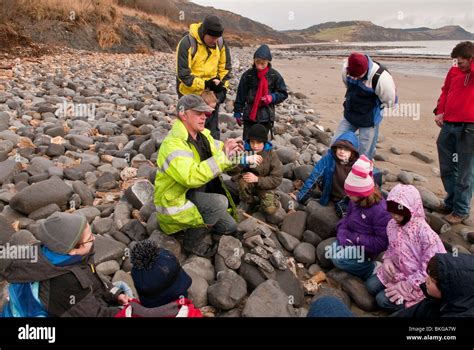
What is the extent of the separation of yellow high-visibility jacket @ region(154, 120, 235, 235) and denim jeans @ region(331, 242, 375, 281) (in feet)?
4.67

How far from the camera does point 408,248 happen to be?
3.32 metres

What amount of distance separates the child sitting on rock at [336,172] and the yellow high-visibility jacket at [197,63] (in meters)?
2.09

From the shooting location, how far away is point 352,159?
15.2 ft

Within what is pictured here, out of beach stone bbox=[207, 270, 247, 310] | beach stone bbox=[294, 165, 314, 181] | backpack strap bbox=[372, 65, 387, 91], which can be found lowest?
beach stone bbox=[207, 270, 247, 310]

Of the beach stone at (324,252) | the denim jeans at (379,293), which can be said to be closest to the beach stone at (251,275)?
the beach stone at (324,252)

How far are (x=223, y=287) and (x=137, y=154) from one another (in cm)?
321

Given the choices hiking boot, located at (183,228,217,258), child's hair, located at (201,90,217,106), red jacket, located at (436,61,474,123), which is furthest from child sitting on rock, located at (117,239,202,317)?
red jacket, located at (436,61,474,123)

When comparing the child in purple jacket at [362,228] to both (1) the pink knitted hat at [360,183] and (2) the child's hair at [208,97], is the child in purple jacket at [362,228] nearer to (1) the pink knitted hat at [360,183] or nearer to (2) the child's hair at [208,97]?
(1) the pink knitted hat at [360,183]

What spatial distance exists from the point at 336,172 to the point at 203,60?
2.53m

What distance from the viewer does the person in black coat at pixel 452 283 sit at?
239 centimetres

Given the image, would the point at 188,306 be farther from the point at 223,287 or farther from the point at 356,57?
the point at 356,57

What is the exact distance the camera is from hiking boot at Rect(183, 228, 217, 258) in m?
3.87

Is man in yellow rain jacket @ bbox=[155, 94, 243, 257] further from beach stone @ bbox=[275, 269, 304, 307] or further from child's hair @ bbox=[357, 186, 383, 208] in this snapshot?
child's hair @ bbox=[357, 186, 383, 208]

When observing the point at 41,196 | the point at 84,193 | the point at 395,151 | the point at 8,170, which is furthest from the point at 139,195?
the point at 395,151
